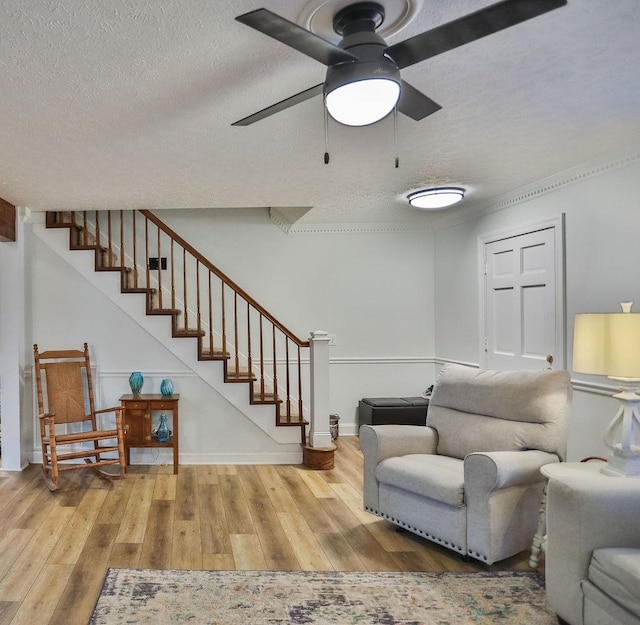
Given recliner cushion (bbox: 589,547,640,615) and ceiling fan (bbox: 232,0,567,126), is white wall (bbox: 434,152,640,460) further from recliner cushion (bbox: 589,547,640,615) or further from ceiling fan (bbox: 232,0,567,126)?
ceiling fan (bbox: 232,0,567,126)

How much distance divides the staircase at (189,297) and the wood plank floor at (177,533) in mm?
993

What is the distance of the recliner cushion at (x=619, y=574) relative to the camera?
1715mm

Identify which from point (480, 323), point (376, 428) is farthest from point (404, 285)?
point (376, 428)

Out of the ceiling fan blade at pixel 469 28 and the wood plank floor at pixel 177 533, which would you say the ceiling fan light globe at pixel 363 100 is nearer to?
the ceiling fan blade at pixel 469 28

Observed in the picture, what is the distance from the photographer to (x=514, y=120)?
2633 millimetres

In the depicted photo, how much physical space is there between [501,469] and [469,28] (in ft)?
6.49

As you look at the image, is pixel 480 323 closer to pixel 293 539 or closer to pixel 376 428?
pixel 376 428

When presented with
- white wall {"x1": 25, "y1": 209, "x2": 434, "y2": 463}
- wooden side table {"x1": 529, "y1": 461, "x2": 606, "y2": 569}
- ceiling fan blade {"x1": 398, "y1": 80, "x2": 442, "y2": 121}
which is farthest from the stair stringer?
ceiling fan blade {"x1": 398, "y1": 80, "x2": 442, "y2": 121}

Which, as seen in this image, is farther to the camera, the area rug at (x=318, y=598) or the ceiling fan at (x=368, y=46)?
the area rug at (x=318, y=598)

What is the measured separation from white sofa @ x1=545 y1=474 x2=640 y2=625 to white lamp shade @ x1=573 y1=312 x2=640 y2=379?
49 centimetres

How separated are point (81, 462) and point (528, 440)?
391cm

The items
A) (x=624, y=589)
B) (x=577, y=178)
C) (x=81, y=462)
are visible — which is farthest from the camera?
(x=81, y=462)

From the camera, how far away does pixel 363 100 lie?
66.0 inches

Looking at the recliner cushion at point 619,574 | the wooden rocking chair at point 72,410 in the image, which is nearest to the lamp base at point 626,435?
the recliner cushion at point 619,574
